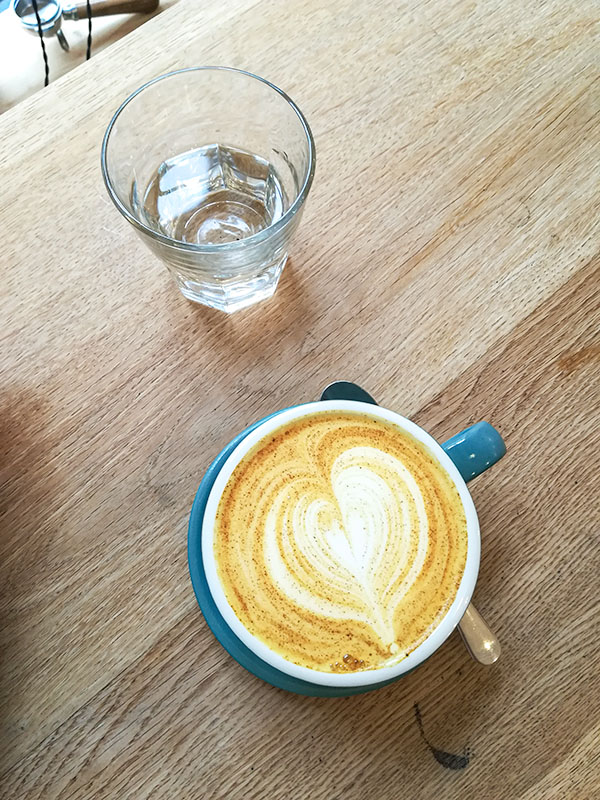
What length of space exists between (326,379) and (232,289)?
12cm

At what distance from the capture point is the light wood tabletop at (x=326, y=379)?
540mm

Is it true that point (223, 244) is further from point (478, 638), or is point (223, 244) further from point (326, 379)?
point (478, 638)

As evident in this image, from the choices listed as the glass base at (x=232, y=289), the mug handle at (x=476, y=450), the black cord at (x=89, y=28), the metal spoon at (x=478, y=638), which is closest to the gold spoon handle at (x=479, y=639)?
the metal spoon at (x=478, y=638)

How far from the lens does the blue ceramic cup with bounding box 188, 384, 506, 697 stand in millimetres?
494

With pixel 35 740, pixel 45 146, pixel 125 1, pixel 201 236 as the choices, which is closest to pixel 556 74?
pixel 201 236

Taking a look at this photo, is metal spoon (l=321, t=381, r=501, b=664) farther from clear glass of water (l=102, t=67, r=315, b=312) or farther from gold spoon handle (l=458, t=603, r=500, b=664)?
clear glass of water (l=102, t=67, r=315, b=312)

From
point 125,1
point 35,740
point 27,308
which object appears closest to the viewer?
point 35,740

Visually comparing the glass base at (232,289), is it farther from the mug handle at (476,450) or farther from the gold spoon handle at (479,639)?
the gold spoon handle at (479,639)

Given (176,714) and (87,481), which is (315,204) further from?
(176,714)

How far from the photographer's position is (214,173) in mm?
664

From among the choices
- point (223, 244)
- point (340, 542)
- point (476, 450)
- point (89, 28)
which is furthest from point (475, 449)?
point (89, 28)

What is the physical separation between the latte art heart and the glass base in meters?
0.15

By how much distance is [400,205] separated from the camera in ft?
2.26

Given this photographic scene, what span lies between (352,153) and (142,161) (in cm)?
21
